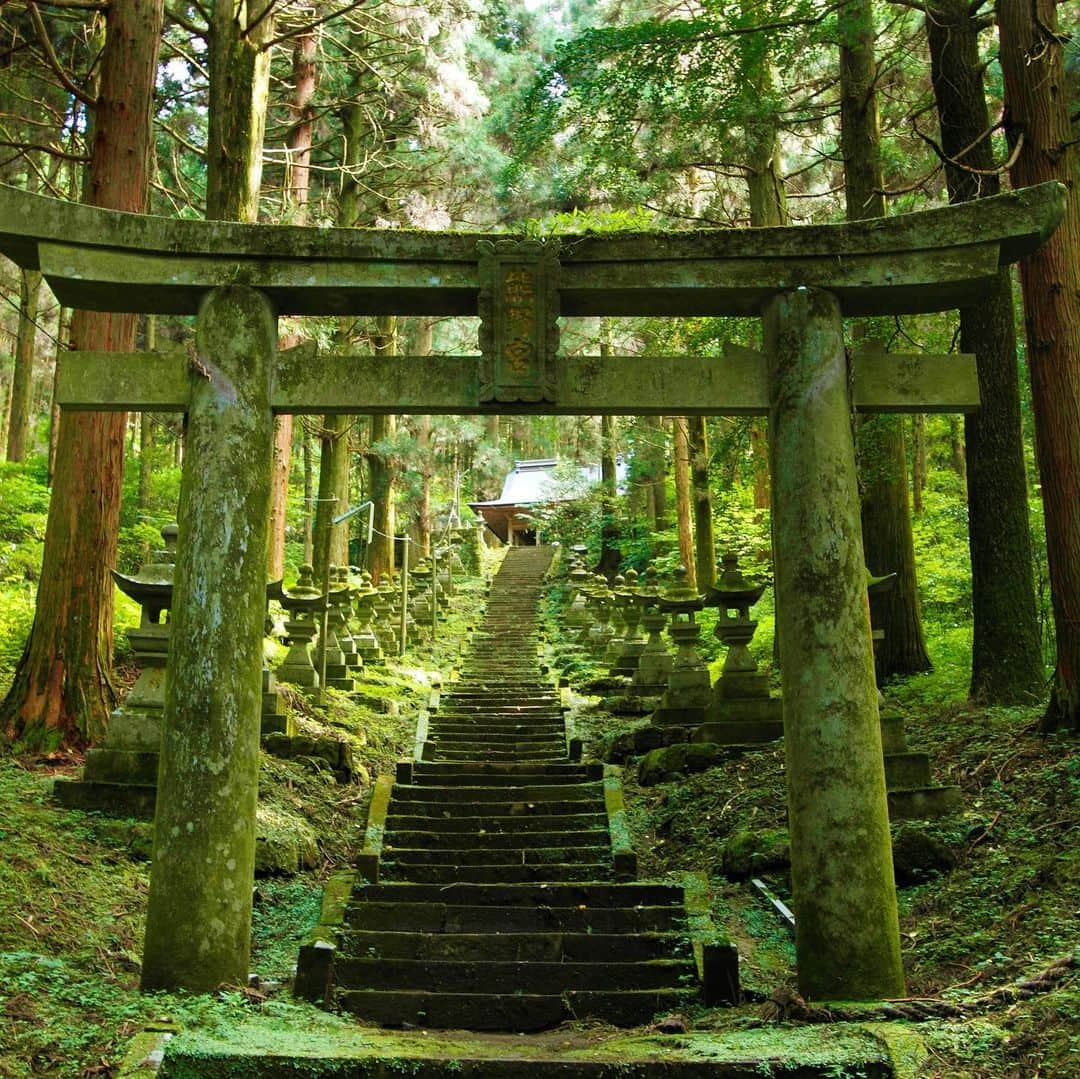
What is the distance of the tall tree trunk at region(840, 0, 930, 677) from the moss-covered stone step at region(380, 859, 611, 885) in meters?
4.92

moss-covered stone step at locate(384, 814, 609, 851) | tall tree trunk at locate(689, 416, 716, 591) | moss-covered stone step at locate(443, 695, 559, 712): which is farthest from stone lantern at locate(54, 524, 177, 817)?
tall tree trunk at locate(689, 416, 716, 591)

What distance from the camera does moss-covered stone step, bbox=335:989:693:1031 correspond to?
508 centimetres

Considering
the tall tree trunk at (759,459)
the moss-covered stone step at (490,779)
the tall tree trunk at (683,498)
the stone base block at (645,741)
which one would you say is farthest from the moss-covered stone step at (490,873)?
the tall tree trunk at (683,498)

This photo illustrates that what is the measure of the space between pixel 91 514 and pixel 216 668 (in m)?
4.30

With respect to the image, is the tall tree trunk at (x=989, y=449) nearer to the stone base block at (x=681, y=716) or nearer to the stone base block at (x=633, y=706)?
the stone base block at (x=681, y=716)

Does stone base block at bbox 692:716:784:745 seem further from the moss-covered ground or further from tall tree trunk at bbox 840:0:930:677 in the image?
tall tree trunk at bbox 840:0:930:677

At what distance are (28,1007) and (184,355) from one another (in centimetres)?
310

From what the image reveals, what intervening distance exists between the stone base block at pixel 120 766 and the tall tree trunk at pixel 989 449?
6.92m

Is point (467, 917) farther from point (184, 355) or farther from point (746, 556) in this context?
point (746, 556)

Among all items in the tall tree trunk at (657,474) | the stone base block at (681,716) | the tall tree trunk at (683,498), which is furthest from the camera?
the tall tree trunk at (657,474)

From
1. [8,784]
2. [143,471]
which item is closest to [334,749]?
[8,784]

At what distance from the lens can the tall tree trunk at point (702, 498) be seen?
1759cm

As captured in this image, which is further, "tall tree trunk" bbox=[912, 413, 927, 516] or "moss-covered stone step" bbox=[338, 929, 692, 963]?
"tall tree trunk" bbox=[912, 413, 927, 516]

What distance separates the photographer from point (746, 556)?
20.0 metres
